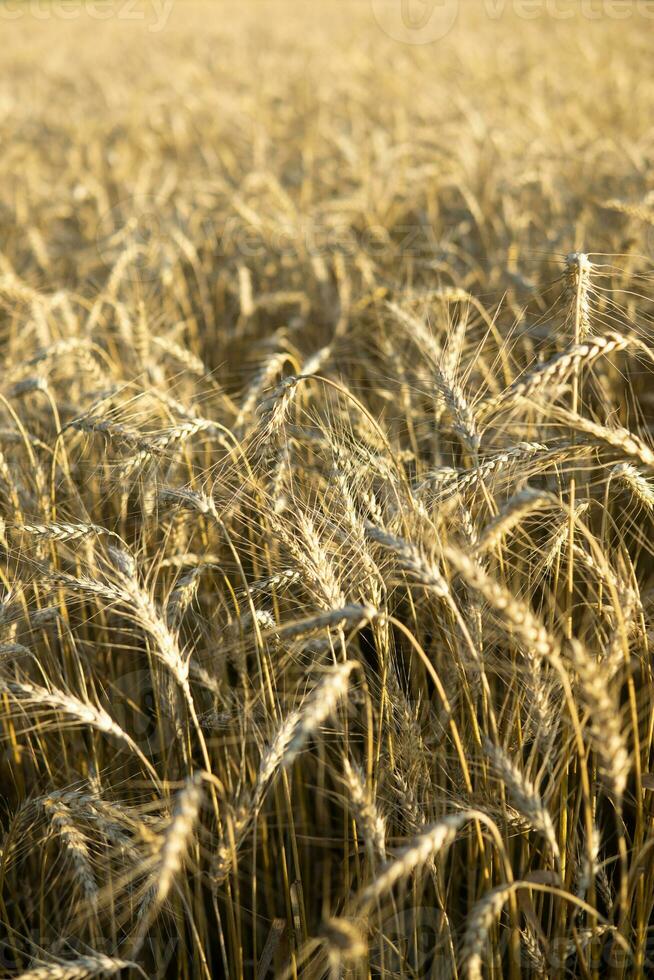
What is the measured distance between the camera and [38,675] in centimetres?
199

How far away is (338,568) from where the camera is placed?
175 cm

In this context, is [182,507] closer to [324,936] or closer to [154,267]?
Answer: [324,936]

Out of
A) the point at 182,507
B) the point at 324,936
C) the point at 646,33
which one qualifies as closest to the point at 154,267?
the point at 182,507

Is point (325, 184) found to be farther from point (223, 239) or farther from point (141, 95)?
point (141, 95)

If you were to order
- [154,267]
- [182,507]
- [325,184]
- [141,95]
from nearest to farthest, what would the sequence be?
[182,507], [154,267], [325,184], [141,95]

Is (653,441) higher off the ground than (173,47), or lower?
lower

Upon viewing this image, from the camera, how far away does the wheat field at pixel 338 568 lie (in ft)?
4.37

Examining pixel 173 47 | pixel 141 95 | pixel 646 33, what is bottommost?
pixel 141 95

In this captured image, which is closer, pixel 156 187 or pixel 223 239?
pixel 223 239

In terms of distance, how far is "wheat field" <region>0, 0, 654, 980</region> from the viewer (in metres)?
1.33

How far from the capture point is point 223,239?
4.21m

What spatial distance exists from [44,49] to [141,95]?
632 centimetres

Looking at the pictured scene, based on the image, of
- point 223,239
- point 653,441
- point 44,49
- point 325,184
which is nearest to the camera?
point 653,441

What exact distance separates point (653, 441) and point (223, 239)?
288 cm
